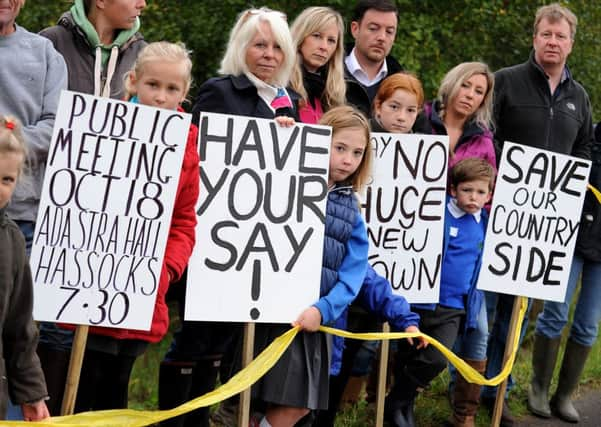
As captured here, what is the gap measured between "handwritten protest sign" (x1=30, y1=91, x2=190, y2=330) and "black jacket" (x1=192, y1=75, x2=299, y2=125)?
759 mm

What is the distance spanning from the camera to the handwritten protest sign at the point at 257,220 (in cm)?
501

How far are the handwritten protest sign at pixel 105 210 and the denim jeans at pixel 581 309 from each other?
3334 mm

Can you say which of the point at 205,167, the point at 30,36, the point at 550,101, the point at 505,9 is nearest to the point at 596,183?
the point at 550,101

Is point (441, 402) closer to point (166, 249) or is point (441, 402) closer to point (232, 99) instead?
point (232, 99)

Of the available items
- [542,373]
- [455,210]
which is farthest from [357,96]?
[542,373]

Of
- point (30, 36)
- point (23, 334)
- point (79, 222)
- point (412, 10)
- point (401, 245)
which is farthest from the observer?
point (412, 10)

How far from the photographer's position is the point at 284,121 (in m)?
5.11

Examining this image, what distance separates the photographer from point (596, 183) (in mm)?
7285

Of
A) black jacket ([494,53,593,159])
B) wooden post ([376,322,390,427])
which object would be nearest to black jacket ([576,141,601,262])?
black jacket ([494,53,593,159])

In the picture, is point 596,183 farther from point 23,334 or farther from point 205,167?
point 23,334

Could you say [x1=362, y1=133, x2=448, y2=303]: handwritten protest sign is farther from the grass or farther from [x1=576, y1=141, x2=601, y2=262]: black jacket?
[x1=576, y1=141, x2=601, y2=262]: black jacket

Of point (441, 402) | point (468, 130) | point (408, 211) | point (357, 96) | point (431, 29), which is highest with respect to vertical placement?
point (431, 29)

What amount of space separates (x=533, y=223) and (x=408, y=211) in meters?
0.83

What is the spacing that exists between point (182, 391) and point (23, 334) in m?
1.40
